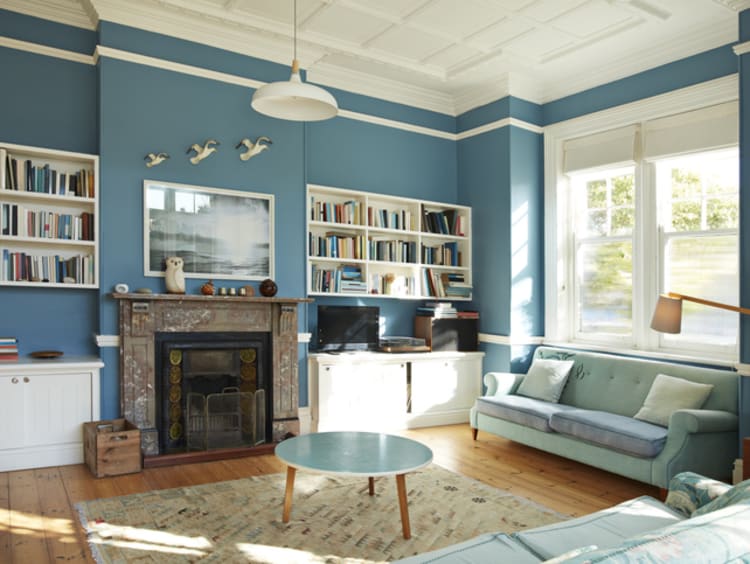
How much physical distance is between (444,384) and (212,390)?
90.2 inches

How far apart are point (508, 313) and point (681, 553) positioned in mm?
4753

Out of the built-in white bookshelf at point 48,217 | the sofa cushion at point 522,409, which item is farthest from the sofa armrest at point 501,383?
the built-in white bookshelf at point 48,217

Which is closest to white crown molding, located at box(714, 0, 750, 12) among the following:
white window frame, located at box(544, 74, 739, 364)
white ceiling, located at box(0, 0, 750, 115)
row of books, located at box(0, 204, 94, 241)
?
white ceiling, located at box(0, 0, 750, 115)

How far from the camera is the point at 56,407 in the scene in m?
4.18

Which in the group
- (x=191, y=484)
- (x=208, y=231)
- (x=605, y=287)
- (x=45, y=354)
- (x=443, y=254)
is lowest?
(x=191, y=484)

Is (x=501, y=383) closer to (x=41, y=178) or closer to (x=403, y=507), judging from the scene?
(x=403, y=507)

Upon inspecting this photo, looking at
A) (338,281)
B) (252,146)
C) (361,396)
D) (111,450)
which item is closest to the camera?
(111,450)

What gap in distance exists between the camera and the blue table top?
10.0ft

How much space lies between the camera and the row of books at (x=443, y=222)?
6102 mm

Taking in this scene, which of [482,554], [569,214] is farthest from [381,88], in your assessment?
[482,554]

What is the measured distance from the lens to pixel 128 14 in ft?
14.6

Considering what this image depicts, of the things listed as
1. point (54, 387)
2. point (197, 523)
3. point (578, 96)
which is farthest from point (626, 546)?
point (578, 96)

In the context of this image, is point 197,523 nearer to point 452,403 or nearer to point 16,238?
point 16,238

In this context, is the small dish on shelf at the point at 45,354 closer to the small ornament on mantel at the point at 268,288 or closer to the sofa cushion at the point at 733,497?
the small ornament on mantel at the point at 268,288
